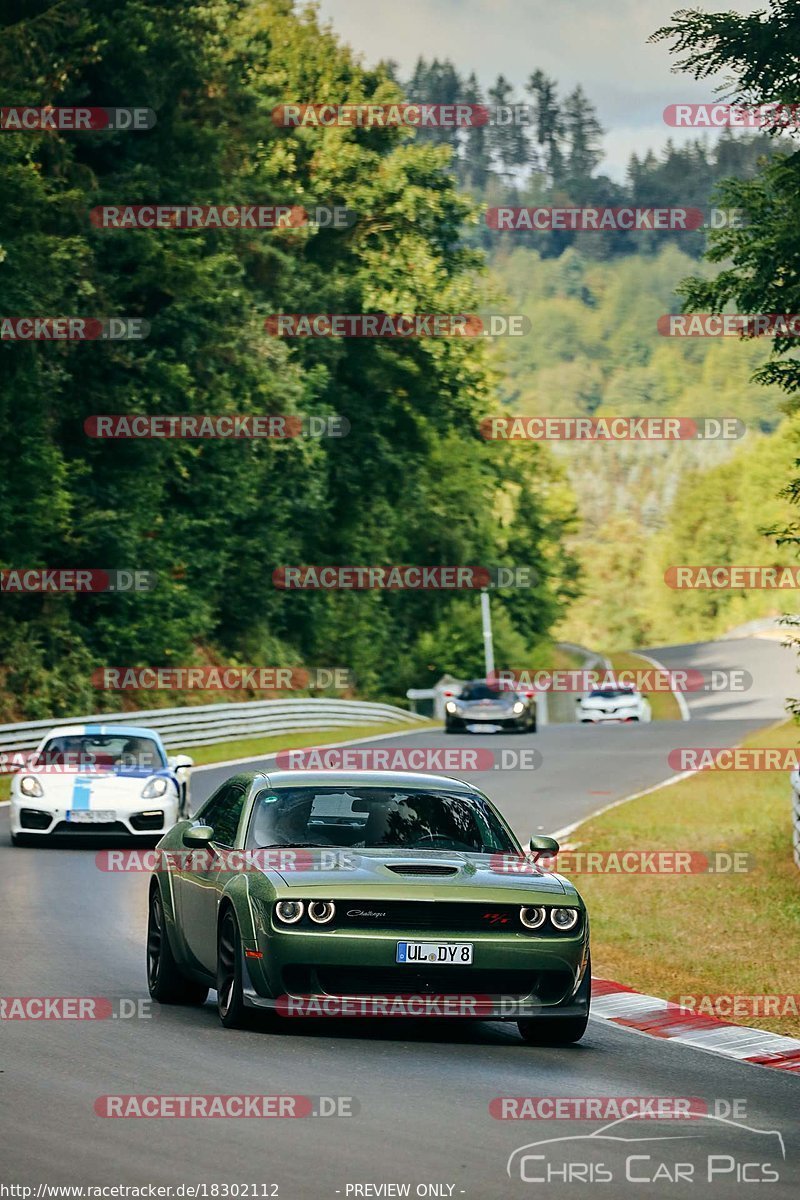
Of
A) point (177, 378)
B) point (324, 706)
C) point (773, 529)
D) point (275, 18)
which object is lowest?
point (324, 706)

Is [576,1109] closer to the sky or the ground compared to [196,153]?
closer to the ground

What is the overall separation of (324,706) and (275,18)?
27276 millimetres

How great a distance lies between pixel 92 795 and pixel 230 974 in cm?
1152

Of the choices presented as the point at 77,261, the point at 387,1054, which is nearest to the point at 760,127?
the point at 387,1054

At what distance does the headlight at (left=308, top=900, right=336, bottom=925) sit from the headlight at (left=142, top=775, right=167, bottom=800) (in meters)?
11.8

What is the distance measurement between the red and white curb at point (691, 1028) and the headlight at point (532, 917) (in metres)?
1.22

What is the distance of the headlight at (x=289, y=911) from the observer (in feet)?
32.3

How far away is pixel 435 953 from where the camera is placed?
9.90m

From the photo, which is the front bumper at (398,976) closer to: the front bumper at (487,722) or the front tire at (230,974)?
the front tire at (230,974)

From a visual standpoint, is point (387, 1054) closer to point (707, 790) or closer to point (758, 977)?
point (758, 977)

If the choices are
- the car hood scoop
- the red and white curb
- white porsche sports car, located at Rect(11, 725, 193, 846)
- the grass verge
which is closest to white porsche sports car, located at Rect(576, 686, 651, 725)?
the grass verge

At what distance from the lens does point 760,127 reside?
19.5 metres

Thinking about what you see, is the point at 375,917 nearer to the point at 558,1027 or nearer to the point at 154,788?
the point at 558,1027

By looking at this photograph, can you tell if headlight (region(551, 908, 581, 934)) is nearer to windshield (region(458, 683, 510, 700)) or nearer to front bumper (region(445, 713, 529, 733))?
front bumper (region(445, 713, 529, 733))
